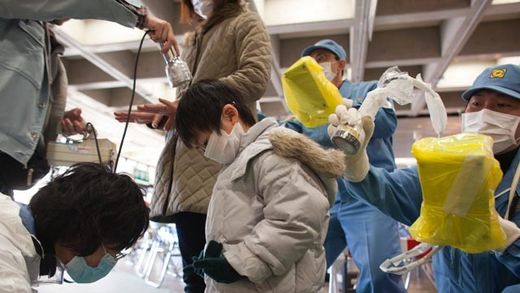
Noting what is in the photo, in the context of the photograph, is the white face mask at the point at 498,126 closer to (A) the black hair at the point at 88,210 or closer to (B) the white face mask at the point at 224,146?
(B) the white face mask at the point at 224,146

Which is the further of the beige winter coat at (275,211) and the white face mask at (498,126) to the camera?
the white face mask at (498,126)

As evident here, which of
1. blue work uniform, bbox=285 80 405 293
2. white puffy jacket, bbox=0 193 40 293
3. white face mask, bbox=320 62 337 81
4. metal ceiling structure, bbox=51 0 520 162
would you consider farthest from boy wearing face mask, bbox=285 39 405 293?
metal ceiling structure, bbox=51 0 520 162

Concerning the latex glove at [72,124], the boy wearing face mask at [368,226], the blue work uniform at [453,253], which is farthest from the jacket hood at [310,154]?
the latex glove at [72,124]

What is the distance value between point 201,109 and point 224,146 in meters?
0.10

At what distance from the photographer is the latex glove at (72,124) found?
1411 mm

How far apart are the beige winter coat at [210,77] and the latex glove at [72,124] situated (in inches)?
15.2

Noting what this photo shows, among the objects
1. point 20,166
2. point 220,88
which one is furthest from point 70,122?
point 220,88

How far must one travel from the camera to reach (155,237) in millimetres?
6461

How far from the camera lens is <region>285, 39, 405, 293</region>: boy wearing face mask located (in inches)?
56.6

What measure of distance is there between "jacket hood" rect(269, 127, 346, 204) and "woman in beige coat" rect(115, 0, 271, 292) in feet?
0.83

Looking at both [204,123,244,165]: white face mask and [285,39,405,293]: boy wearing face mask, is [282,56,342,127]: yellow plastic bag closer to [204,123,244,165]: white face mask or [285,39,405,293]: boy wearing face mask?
[204,123,244,165]: white face mask

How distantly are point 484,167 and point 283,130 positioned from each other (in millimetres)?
416

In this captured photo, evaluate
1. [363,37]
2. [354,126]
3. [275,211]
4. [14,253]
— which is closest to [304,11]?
[363,37]

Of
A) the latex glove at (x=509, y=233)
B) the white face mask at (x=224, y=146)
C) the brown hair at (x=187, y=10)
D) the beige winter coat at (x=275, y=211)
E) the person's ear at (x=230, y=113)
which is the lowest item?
the latex glove at (x=509, y=233)
